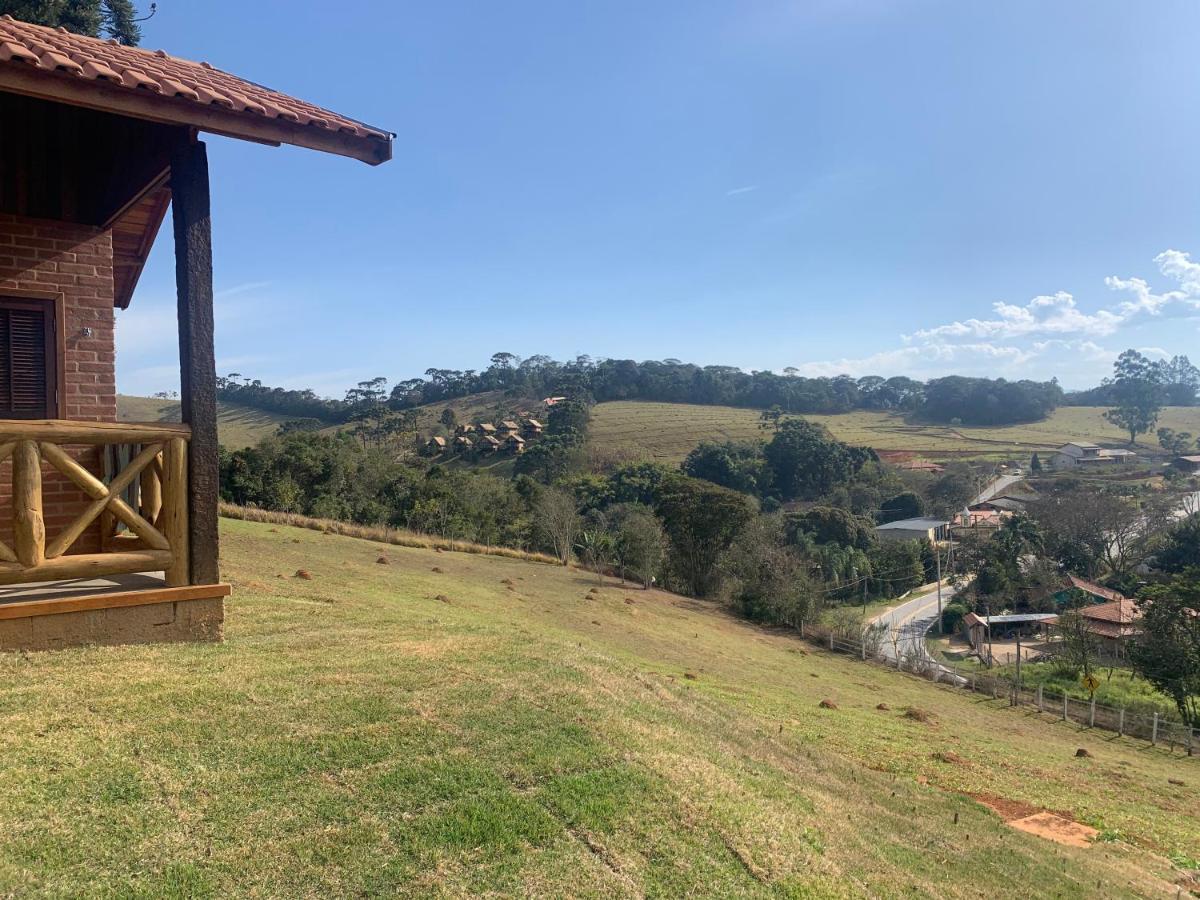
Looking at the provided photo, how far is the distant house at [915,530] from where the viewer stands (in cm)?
5706

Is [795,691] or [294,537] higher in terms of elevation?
[294,537]

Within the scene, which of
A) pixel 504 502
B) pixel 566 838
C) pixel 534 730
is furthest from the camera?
pixel 504 502

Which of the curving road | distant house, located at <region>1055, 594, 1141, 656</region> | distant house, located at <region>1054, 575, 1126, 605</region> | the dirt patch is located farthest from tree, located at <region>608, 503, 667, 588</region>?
the dirt patch

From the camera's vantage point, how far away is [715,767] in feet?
17.0

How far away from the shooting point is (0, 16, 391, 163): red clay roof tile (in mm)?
4406

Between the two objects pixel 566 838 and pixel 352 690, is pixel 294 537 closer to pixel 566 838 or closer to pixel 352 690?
pixel 352 690

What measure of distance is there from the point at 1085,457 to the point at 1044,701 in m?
A: 70.5

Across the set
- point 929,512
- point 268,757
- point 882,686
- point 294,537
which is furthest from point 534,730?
point 929,512

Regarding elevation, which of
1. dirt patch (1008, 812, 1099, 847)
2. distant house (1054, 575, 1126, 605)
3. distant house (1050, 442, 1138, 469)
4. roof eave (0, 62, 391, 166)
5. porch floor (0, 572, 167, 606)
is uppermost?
roof eave (0, 62, 391, 166)

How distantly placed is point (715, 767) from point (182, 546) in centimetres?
406

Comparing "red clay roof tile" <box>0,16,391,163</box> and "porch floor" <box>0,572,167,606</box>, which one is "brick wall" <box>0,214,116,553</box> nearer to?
"porch floor" <box>0,572,167,606</box>

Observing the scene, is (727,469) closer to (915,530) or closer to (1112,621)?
(915,530)

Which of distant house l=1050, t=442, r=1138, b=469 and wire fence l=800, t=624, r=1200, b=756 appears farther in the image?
distant house l=1050, t=442, r=1138, b=469

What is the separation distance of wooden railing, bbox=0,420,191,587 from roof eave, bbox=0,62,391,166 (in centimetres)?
199
